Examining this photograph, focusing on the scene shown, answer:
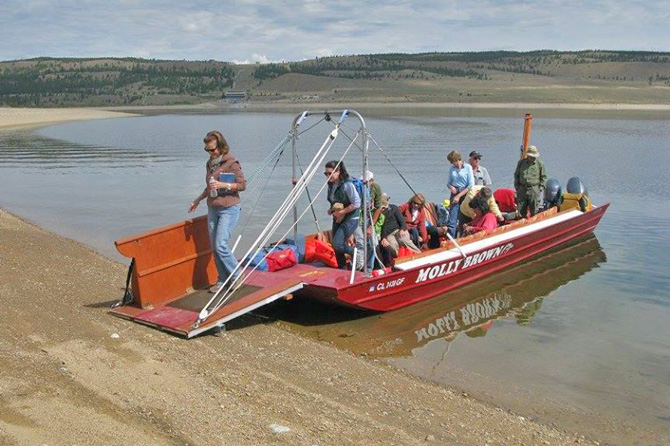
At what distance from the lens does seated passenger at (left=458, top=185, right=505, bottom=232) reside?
10977 millimetres

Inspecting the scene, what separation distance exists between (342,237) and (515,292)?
313cm

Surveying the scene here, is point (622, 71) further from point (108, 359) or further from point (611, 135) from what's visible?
point (108, 359)

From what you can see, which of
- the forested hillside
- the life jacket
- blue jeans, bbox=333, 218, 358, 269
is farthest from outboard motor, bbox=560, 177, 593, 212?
the forested hillside

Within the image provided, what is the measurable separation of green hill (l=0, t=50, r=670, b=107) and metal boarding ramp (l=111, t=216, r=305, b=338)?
7545cm

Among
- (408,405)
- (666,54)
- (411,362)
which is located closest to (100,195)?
(411,362)

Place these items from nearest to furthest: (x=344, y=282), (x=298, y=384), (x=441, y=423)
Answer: (x=441, y=423)
(x=298, y=384)
(x=344, y=282)

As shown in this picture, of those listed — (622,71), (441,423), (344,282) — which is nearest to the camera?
(441,423)

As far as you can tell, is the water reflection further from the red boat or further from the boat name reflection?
the red boat

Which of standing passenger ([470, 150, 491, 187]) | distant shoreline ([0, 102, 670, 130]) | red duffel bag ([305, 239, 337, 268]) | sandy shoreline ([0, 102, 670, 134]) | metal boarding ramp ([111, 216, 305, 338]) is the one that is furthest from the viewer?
sandy shoreline ([0, 102, 670, 134])

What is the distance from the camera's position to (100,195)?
18.6 meters

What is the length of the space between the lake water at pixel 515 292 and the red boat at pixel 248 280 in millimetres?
430

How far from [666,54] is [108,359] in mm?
150175

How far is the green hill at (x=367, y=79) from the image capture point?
9075 cm

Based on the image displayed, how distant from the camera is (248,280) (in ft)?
27.3
